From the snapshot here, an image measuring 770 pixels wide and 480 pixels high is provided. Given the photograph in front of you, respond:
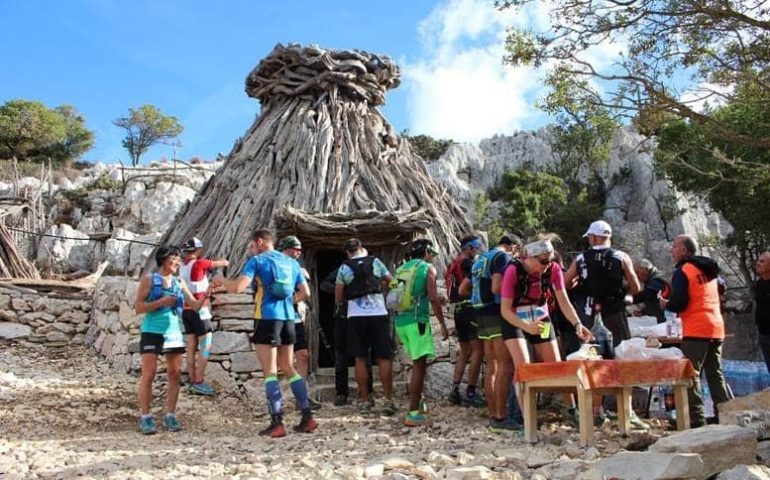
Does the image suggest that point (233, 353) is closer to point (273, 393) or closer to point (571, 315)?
point (273, 393)

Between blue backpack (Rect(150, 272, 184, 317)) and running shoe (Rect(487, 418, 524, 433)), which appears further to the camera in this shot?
blue backpack (Rect(150, 272, 184, 317))

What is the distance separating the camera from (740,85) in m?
7.86

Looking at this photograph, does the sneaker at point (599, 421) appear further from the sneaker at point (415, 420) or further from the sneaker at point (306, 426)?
the sneaker at point (306, 426)

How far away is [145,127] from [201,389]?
4354cm

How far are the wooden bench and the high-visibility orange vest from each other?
15.5 inches

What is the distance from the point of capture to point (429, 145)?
128 feet

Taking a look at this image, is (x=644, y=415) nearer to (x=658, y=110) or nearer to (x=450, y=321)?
(x=450, y=321)

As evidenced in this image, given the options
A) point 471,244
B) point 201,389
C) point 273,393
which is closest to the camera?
point 273,393

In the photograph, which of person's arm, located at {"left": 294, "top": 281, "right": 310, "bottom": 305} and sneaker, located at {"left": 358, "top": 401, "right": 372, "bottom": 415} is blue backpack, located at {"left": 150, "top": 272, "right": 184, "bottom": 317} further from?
sneaker, located at {"left": 358, "top": 401, "right": 372, "bottom": 415}

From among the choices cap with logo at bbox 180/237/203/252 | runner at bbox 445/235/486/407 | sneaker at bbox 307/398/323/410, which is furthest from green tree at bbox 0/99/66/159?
runner at bbox 445/235/486/407

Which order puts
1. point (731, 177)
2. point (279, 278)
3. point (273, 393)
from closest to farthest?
point (273, 393) < point (279, 278) < point (731, 177)

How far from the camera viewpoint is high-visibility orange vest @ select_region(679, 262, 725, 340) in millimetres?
5238

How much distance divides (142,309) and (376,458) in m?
2.36

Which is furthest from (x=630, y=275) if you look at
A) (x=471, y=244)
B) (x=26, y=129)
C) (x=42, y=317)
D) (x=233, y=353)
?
(x=26, y=129)
